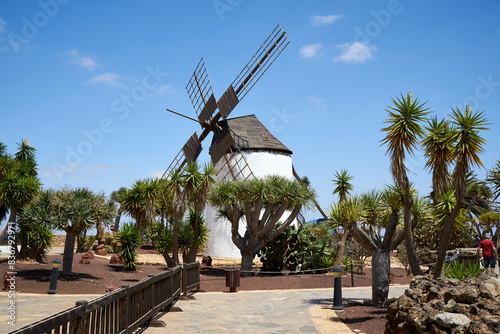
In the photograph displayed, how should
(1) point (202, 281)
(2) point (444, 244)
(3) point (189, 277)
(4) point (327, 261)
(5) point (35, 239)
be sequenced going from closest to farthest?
1. (2) point (444, 244)
2. (3) point (189, 277)
3. (1) point (202, 281)
4. (5) point (35, 239)
5. (4) point (327, 261)

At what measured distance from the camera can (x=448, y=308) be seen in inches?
254

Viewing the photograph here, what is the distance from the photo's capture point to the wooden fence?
4462 mm

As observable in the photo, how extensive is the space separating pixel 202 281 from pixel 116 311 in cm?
1284

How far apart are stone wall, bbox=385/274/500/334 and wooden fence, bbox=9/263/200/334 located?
14.0 feet

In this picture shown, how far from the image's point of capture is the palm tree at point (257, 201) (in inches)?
800

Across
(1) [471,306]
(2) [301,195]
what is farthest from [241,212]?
(1) [471,306]

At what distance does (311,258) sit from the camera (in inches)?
903

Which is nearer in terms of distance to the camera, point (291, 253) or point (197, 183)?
point (197, 183)

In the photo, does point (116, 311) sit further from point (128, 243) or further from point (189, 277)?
point (128, 243)

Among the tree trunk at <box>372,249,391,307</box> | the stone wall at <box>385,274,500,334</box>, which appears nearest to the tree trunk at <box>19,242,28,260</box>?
the tree trunk at <box>372,249,391,307</box>

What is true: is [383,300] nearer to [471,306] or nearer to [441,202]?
[441,202]

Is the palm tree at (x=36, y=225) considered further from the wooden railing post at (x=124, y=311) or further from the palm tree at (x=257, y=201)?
the wooden railing post at (x=124, y=311)

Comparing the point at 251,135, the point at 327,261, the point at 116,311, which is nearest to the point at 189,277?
the point at 116,311

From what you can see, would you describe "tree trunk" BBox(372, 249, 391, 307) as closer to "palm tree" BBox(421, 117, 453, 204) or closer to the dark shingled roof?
"palm tree" BBox(421, 117, 453, 204)
